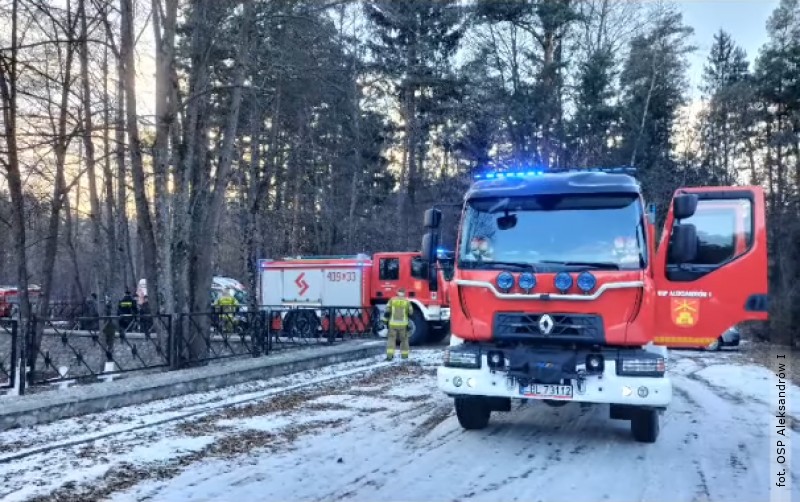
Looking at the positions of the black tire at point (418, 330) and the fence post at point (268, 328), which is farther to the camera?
the black tire at point (418, 330)

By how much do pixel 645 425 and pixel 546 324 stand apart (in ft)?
5.38

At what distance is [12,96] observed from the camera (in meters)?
14.5

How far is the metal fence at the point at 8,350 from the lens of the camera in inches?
412

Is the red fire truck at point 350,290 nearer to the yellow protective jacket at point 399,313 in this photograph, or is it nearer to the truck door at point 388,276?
the truck door at point 388,276

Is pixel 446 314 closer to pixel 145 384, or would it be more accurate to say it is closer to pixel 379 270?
pixel 379 270

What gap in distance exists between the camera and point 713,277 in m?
8.83

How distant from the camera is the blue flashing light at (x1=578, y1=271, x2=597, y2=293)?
742 cm

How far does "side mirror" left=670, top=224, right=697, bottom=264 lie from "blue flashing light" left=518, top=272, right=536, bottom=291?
5.62ft

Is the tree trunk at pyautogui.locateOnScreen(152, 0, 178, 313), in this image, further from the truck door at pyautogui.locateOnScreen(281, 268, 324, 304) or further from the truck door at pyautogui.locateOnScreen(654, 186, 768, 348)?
the truck door at pyautogui.locateOnScreen(281, 268, 324, 304)

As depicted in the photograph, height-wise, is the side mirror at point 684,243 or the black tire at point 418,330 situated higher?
the side mirror at point 684,243

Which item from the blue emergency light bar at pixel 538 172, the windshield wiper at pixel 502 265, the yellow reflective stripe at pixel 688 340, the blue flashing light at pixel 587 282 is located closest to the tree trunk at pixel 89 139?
the blue emergency light bar at pixel 538 172

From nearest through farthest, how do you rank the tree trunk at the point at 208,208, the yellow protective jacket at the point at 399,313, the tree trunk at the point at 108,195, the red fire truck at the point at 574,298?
the red fire truck at the point at 574,298
the tree trunk at the point at 208,208
the yellow protective jacket at the point at 399,313
the tree trunk at the point at 108,195

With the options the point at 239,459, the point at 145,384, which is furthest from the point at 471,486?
the point at 145,384

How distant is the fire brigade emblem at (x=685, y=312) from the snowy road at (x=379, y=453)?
1.34 meters
